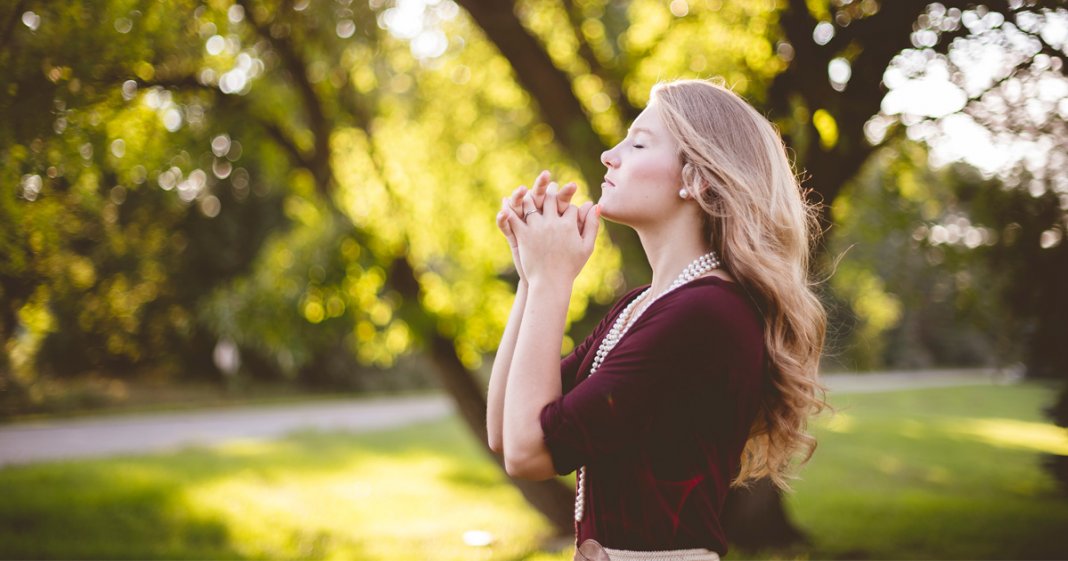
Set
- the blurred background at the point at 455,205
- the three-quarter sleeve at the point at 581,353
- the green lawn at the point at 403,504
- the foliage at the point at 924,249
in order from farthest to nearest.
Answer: the green lawn at the point at 403,504 < the foliage at the point at 924,249 < the blurred background at the point at 455,205 < the three-quarter sleeve at the point at 581,353

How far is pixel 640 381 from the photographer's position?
147 cm

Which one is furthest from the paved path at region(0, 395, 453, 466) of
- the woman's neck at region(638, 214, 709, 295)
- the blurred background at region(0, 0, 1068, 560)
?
the woman's neck at region(638, 214, 709, 295)

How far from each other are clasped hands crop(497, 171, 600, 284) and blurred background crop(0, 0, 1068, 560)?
103 inches

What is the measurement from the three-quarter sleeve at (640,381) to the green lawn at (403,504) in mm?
3615

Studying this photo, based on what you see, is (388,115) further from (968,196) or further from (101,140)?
(968,196)

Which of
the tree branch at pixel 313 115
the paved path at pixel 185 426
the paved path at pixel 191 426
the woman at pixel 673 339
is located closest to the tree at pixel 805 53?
the tree branch at pixel 313 115

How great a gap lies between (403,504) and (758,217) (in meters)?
9.70

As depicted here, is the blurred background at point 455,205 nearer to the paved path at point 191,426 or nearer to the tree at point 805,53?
the tree at point 805,53

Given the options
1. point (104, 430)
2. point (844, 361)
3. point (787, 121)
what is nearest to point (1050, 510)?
point (844, 361)

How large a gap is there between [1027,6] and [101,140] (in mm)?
4998

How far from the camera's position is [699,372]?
4.90ft

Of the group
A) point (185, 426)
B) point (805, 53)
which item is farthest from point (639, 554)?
point (185, 426)

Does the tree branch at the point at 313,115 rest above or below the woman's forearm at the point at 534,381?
above

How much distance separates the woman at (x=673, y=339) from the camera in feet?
4.90
